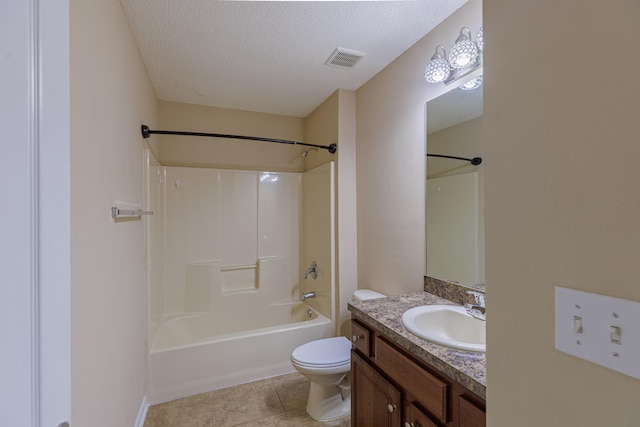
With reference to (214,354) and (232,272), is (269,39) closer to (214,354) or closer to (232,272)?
(232,272)

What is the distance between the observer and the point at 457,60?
1.39 meters

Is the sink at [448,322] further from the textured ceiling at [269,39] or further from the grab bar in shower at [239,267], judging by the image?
the grab bar in shower at [239,267]

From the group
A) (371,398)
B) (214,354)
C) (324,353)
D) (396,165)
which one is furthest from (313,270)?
(371,398)

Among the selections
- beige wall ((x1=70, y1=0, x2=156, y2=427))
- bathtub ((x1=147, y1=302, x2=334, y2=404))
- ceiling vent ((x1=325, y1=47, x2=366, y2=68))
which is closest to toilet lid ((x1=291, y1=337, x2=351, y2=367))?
bathtub ((x1=147, y1=302, x2=334, y2=404))

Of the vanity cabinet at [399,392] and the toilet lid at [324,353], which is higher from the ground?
the vanity cabinet at [399,392]

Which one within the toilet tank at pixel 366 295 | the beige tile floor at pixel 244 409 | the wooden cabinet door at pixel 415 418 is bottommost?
the beige tile floor at pixel 244 409

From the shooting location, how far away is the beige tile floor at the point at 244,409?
6.03ft

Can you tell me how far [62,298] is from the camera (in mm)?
548

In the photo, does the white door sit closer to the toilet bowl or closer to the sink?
the sink

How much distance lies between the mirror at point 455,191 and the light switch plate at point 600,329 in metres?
0.99

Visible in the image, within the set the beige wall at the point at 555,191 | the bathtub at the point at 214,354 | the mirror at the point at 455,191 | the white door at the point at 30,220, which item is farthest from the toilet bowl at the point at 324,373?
the white door at the point at 30,220

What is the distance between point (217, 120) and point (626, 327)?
10.3 feet

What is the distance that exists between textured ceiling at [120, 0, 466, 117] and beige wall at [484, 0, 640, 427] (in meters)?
1.14

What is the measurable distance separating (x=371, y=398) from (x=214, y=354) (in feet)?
4.54
